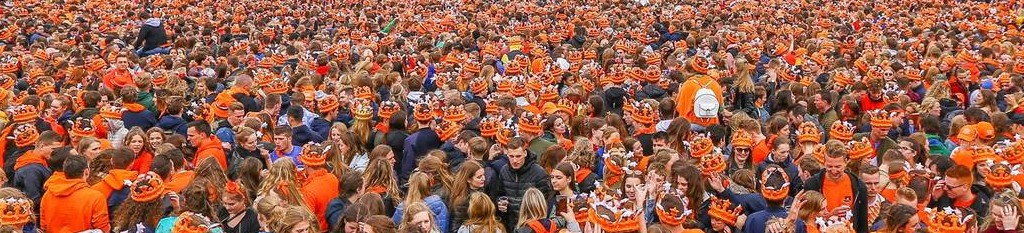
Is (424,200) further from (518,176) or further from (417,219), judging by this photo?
(518,176)

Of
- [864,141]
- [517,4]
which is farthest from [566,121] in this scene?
[517,4]

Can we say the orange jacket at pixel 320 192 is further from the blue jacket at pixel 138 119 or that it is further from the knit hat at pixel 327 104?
the blue jacket at pixel 138 119

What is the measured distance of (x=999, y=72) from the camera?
12.5 m

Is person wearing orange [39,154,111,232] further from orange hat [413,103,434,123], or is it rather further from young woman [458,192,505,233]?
orange hat [413,103,434,123]

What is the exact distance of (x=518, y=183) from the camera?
7.44 metres

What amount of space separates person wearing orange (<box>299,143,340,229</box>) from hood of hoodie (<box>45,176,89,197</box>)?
61.0 inches

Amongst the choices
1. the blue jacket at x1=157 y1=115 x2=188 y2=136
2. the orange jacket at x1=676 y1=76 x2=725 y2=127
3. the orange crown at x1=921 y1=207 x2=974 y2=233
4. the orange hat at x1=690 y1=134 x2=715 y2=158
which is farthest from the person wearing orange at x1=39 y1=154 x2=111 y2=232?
the orange jacket at x1=676 y1=76 x2=725 y2=127

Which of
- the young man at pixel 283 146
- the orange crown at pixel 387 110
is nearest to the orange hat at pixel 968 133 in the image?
Result: the orange crown at pixel 387 110

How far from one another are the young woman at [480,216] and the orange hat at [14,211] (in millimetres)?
2797

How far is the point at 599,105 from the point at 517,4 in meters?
15.8

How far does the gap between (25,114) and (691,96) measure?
6936 millimetres

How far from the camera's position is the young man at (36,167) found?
24.7 ft

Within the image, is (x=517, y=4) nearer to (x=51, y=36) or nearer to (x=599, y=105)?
(x=51, y=36)

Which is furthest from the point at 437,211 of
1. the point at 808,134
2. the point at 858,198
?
the point at 808,134
